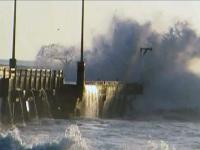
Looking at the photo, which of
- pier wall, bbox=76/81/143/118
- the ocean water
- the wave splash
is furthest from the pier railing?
the wave splash

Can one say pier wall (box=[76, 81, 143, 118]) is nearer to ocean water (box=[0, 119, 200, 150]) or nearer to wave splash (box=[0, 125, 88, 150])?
ocean water (box=[0, 119, 200, 150])

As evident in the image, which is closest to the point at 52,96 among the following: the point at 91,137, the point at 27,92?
the point at 27,92

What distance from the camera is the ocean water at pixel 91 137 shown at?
25741mm

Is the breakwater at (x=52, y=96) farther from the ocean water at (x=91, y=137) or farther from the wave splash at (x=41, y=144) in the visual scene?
the wave splash at (x=41, y=144)

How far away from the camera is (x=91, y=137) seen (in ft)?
116

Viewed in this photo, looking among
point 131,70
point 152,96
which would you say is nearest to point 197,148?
point 152,96

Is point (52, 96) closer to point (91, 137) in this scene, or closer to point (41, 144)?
point (91, 137)

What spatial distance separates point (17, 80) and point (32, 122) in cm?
288

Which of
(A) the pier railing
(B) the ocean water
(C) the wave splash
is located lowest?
(B) the ocean water

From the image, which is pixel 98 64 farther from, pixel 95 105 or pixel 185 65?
pixel 95 105

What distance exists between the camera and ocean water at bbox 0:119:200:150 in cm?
2574

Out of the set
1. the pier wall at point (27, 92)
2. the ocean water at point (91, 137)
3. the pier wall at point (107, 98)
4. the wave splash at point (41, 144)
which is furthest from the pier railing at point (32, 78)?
the wave splash at point (41, 144)

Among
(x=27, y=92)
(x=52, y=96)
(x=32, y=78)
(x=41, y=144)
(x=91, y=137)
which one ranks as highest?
(x=32, y=78)

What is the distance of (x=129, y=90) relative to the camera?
59.5 meters
